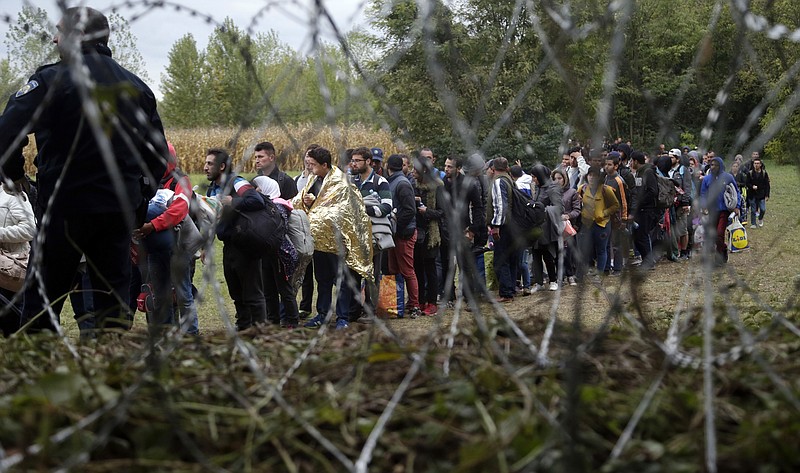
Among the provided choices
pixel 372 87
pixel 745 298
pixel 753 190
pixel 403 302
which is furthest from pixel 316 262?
pixel 753 190

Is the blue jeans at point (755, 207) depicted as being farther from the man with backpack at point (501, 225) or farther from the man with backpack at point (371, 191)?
the man with backpack at point (371, 191)

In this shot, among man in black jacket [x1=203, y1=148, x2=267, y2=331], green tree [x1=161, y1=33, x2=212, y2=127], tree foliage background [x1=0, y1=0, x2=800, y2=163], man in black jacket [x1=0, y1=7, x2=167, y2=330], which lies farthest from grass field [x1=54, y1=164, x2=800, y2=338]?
green tree [x1=161, y1=33, x2=212, y2=127]

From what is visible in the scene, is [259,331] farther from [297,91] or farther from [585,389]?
[585,389]

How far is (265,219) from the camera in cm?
790

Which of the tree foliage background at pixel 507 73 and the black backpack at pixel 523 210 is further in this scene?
the black backpack at pixel 523 210

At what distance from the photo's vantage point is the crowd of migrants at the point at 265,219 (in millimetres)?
2566

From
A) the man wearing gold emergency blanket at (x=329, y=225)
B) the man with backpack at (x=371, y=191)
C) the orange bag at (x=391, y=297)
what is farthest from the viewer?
the orange bag at (x=391, y=297)

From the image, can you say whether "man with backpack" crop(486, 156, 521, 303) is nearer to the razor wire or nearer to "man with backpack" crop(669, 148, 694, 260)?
"man with backpack" crop(669, 148, 694, 260)

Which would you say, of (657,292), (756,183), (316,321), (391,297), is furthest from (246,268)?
(756,183)

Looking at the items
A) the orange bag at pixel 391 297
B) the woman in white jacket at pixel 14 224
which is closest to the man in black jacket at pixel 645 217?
the orange bag at pixel 391 297

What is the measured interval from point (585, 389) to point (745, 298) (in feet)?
19.1

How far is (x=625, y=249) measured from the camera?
2.02m

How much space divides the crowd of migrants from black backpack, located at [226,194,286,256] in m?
0.02

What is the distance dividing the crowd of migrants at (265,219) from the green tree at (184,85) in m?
34.6
